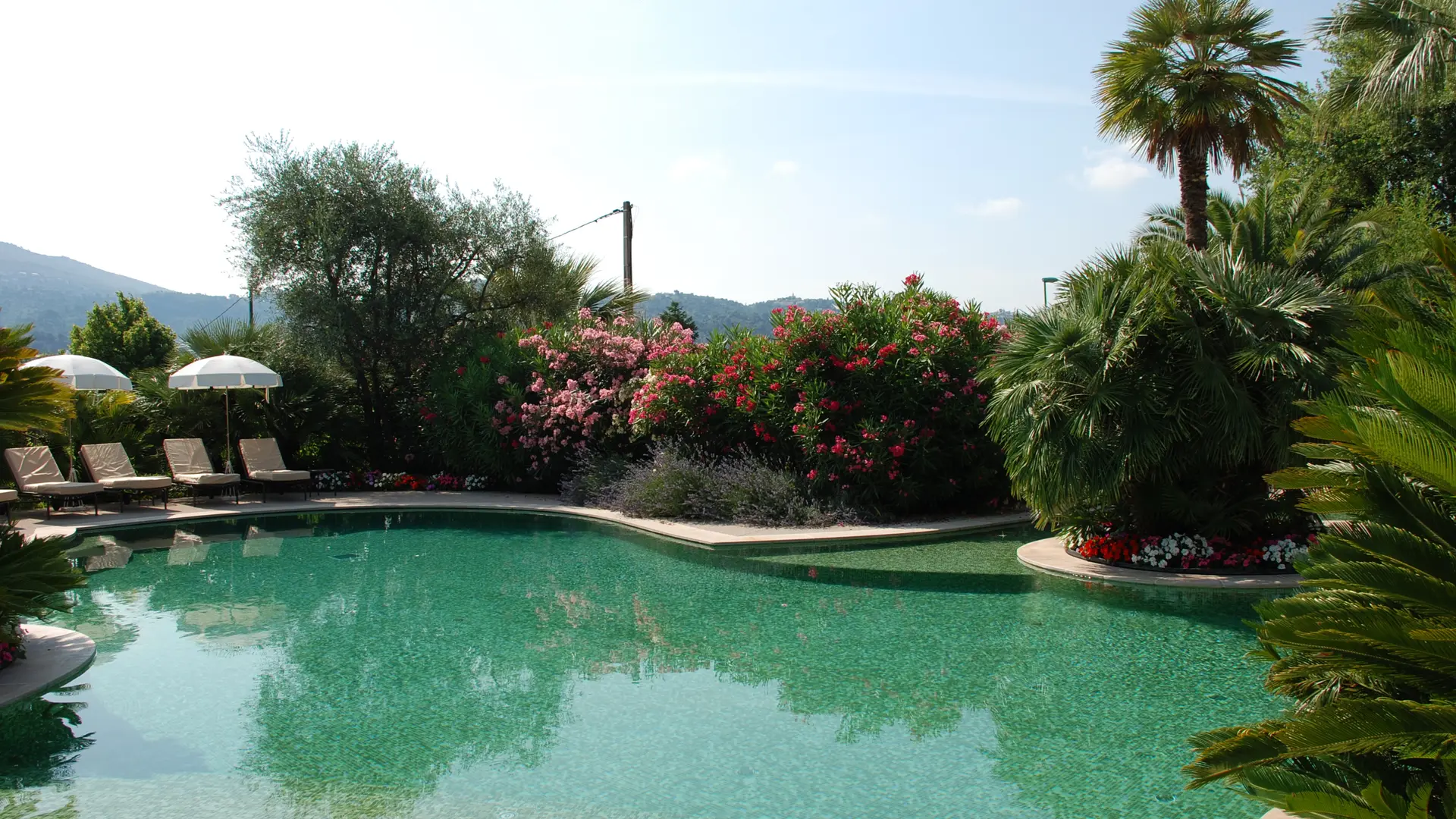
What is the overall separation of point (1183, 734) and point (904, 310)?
8.55 meters

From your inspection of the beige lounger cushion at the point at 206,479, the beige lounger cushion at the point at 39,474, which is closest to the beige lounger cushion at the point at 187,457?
the beige lounger cushion at the point at 206,479

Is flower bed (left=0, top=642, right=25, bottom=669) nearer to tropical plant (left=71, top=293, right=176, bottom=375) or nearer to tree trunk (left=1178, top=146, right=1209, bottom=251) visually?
tree trunk (left=1178, top=146, right=1209, bottom=251)

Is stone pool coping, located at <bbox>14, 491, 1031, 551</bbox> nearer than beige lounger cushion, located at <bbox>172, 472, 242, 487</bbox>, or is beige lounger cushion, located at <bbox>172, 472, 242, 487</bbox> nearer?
stone pool coping, located at <bbox>14, 491, 1031, 551</bbox>

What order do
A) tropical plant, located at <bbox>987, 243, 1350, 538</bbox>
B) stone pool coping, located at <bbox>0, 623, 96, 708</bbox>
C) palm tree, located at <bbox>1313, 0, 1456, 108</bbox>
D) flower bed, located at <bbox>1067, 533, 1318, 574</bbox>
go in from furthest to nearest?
palm tree, located at <bbox>1313, 0, 1456, 108</bbox>, flower bed, located at <bbox>1067, 533, 1318, 574</bbox>, tropical plant, located at <bbox>987, 243, 1350, 538</bbox>, stone pool coping, located at <bbox>0, 623, 96, 708</bbox>

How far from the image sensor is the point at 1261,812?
14.6ft

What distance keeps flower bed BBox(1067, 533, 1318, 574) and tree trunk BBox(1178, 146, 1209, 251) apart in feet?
16.7

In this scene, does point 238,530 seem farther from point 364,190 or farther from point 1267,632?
point 1267,632

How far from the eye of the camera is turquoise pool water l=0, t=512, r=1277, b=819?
482 cm

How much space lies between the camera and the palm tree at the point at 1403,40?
584 inches

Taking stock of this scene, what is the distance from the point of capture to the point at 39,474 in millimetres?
14797

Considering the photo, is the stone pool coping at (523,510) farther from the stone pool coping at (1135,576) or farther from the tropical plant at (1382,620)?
the tropical plant at (1382,620)

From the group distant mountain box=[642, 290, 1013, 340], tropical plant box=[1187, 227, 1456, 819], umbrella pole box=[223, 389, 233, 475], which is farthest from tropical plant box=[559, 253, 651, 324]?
distant mountain box=[642, 290, 1013, 340]

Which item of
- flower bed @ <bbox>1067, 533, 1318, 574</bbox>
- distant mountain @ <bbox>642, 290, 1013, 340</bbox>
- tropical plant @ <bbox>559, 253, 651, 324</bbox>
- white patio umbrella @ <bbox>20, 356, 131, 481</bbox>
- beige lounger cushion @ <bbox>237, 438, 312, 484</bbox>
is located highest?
distant mountain @ <bbox>642, 290, 1013, 340</bbox>

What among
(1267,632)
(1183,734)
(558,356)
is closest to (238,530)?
(558,356)
